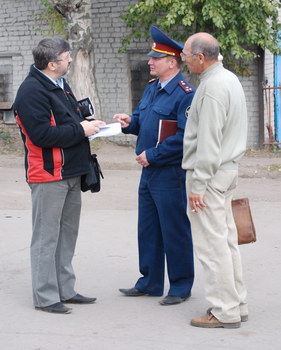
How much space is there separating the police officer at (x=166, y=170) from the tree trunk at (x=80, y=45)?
26.8ft

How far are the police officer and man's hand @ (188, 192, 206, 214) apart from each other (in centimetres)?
65

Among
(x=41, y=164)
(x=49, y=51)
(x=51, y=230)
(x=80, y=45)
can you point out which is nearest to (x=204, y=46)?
(x=49, y=51)

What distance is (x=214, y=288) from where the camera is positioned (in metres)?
5.08

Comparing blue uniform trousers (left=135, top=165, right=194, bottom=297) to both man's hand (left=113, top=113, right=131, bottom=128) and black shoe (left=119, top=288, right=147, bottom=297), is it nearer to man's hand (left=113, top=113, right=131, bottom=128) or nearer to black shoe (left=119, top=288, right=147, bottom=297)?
black shoe (left=119, top=288, right=147, bottom=297)

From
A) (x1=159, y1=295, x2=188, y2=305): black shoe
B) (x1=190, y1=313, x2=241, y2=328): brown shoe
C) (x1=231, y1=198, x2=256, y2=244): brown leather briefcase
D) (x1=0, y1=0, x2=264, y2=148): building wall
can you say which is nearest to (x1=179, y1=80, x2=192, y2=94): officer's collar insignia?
(x1=231, y1=198, x2=256, y2=244): brown leather briefcase

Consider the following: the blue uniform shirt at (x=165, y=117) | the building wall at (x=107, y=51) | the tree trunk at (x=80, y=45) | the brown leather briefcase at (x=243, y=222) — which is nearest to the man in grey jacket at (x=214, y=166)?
the brown leather briefcase at (x=243, y=222)

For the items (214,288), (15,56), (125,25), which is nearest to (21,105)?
(214,288)

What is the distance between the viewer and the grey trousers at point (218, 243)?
499cm

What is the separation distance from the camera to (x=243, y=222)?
17.4 ft

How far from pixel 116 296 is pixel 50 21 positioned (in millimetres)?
10090

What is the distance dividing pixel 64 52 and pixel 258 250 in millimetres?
2751

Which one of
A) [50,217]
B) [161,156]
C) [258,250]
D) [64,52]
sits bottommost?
[258,250]

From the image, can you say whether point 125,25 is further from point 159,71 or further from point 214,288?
point 214,288

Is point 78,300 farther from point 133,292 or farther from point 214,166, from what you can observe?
point 214,166
